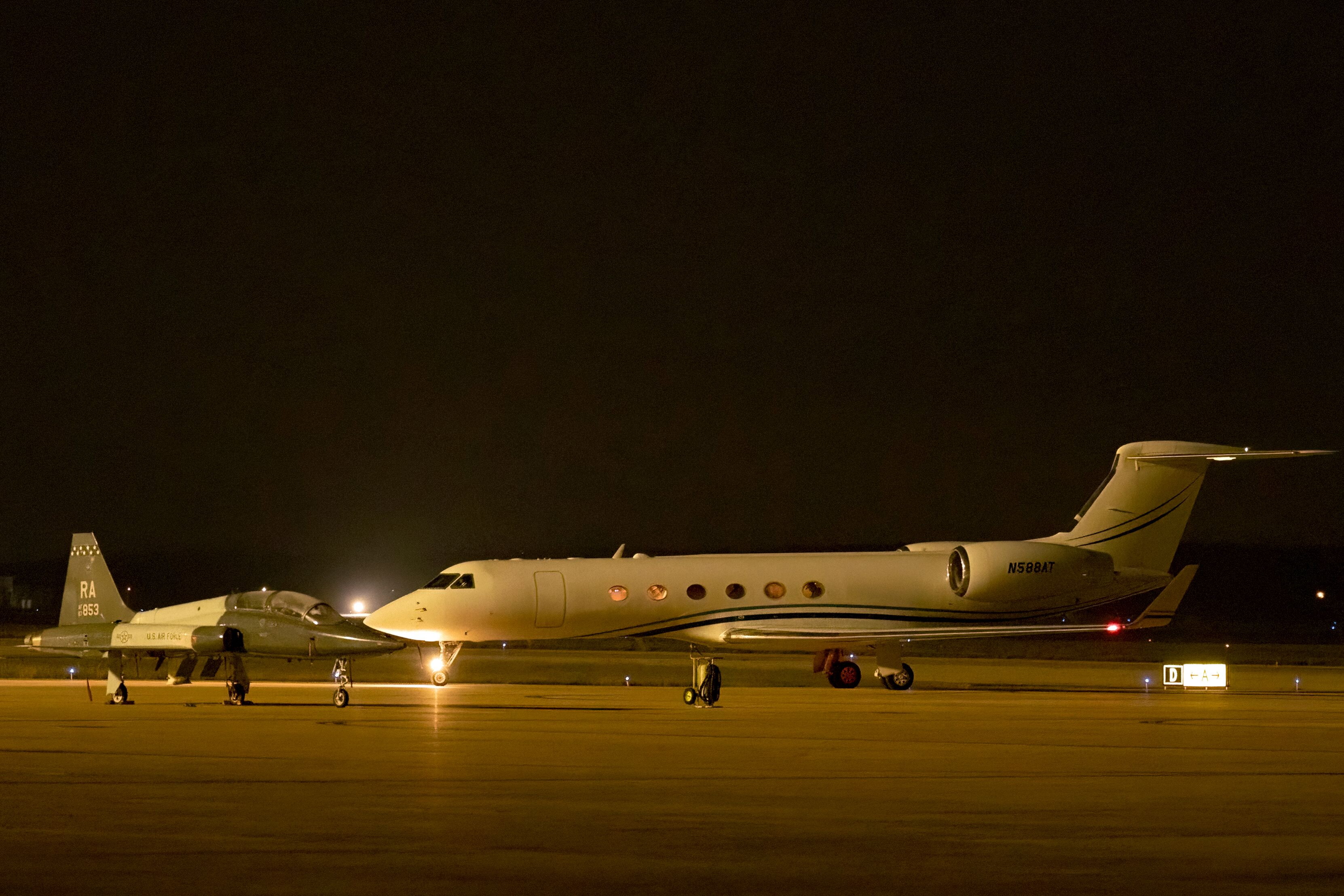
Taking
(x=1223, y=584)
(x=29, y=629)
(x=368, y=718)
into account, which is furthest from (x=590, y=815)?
(x=1223, y=584)

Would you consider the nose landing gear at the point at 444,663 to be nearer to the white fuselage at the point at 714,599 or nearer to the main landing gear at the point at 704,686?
the white fuselage at the point at 714,599

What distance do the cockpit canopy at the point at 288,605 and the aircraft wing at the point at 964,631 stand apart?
8.54 m

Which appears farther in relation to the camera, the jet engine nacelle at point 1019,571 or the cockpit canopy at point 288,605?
the jet engine nacelle at point 1019,571

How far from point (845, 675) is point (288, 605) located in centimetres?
1247

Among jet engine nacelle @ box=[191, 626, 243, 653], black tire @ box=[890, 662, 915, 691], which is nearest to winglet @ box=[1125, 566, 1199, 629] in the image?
black tire @ box=[890, 662, 915, 691]

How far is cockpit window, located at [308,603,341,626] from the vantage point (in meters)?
30.3

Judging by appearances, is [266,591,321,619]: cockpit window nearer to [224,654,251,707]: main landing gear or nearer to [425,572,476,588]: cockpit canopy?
[224,654,251,707]: main landing gear

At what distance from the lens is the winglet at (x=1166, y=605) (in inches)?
1287

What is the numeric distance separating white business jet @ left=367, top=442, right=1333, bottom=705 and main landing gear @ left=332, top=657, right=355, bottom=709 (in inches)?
153

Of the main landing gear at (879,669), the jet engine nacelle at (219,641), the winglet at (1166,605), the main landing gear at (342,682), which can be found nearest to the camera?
the main landing gear at (342,682)

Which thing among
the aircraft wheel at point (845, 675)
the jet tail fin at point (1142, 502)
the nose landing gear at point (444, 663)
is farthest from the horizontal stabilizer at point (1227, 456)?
the nose landing gear at point (444, 663)

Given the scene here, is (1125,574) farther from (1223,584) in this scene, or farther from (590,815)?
(1223,584)

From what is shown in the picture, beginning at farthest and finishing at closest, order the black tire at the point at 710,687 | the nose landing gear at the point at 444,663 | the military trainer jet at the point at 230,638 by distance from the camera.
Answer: the nose landing gear at the point at 444,663, the military trainer jet at the point at 230,638, the black tire at the point at 710,687

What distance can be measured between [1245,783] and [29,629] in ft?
237
